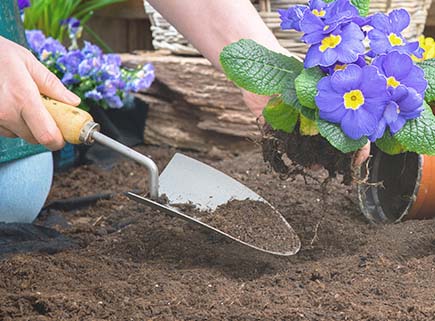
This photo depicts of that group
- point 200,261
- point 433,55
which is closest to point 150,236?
point 200,261

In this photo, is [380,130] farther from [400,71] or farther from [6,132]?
[6,132]

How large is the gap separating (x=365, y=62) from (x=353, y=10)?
11 centimetres

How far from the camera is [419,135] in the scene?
1.57 meters

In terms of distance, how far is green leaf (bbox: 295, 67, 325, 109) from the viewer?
61.1 inches

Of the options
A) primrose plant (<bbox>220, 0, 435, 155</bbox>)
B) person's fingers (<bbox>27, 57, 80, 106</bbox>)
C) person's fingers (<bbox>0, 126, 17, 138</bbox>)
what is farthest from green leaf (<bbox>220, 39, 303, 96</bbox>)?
person's fingers (<bbox>0, 126, 17, 138</bbox>)

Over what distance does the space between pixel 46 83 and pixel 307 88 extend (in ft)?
1.64

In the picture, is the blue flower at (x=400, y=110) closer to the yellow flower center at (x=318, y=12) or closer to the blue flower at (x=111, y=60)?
the yellow flower center at (x=318, y=12)

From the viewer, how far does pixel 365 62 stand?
1.57m

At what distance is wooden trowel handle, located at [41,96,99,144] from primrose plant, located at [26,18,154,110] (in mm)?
1262

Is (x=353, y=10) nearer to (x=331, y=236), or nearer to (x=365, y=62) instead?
(x=365, y=62)

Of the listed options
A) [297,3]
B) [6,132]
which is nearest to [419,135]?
[6,132]

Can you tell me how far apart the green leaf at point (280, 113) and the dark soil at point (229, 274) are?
0.50 ft

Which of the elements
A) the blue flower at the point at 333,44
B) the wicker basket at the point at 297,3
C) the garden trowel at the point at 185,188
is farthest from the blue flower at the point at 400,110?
the wicker basket at the point at 297,3

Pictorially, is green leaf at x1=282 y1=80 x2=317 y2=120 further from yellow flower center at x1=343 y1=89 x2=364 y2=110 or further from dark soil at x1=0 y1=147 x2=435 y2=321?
dark soil at x1=0 y1=147 x2=435 y2=321
